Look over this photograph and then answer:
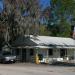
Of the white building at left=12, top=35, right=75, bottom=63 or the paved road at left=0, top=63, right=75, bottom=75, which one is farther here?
the white building at left=12, top=35, right=75, bottom=63

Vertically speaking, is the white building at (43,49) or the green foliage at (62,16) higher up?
the green foliage at (62,16)

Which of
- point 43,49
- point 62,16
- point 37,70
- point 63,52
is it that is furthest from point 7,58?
point 62,16

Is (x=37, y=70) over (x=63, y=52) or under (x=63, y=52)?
over

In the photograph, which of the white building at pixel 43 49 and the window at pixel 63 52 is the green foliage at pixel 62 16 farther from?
the window at pixel 63 52

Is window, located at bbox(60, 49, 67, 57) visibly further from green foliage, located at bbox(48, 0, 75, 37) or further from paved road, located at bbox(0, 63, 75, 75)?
paved road, located at bbox(0, 63, 75, 75)

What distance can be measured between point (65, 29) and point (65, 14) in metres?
8.14

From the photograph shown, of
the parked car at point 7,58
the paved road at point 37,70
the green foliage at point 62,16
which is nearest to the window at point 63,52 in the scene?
the green foliage at point 62,16

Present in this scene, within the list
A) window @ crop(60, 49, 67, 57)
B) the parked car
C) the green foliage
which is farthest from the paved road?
the green foliage

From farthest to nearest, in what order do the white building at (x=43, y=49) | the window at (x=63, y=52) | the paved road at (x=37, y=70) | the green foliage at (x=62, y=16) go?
the green foliage at (x=62, y=16) < the window at (x=63, y=52) < the white building at (x=43, y=49) < the paved road at (x=37, y=70)

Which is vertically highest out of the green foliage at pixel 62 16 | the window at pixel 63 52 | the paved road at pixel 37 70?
the green foliage at pixel 62 16

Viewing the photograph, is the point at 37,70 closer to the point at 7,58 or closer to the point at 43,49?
the point at 7,58

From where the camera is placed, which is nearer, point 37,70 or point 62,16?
point 37,70

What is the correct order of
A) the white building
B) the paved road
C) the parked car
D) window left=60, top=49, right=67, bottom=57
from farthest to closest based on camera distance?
1. window left=60, top=49, right=67, bottom=57
2. the white building
3. the parked car
4. the paved road

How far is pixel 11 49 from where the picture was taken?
55.4 metres
